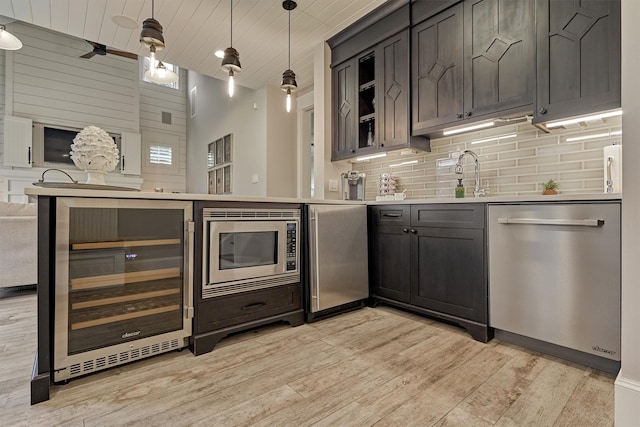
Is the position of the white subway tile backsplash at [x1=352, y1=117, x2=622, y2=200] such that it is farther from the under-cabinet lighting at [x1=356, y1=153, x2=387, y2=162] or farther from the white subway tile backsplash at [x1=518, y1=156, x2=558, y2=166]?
the under-cabinet lighting at [x1=356, y1=153, x2=387, y2=162]

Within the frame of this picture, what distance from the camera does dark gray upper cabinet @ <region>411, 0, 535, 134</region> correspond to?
2.10 metres

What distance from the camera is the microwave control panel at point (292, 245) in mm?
2324

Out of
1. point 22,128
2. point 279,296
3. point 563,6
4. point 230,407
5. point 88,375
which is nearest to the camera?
point 230,407

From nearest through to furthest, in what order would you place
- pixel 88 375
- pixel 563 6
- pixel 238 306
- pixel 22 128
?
pixel 88 375, pixel 563 6, pixel 238 306, pixel 22 128

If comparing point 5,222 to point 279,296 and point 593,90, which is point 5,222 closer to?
point 279,296

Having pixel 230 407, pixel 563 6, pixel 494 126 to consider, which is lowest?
pixel 230 407

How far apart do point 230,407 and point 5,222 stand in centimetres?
316

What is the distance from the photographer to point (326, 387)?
150 centimetres

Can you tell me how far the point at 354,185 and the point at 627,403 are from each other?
2540 mm

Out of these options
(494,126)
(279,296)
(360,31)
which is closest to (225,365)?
(279,296)

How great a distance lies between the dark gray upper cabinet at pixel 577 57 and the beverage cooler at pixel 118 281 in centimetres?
233

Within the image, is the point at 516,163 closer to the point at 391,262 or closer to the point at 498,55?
the point at 498,55

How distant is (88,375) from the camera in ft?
5.26

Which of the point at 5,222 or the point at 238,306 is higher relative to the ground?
the point at 5,222
